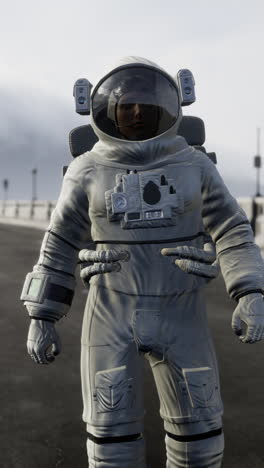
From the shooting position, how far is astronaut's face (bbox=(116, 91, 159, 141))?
102 inches

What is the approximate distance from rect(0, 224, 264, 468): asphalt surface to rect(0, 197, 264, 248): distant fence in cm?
555

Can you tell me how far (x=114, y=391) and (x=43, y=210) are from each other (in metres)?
25.5

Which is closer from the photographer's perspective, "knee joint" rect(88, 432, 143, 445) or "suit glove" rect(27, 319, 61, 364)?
"knee joint" rect(88, 432, 143, 445)

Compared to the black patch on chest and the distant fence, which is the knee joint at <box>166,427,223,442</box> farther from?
the distant fence

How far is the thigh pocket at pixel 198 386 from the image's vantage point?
8.03ft

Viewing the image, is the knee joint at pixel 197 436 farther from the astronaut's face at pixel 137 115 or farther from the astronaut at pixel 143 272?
the astronaut's face at pixel 137 115

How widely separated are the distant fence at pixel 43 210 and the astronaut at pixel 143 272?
8380 millimetres

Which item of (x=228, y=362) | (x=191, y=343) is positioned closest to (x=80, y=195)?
(x=191, y=343)

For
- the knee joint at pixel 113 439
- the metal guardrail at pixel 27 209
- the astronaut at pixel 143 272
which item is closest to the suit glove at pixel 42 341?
the astronaut at pixel 143 272

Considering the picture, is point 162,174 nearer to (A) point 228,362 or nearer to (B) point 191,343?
(B) point 191,343

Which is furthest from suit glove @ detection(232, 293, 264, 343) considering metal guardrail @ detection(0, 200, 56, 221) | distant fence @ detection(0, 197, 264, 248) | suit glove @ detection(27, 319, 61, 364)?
metal guardrail @ detection(0, 200, 56, 221)

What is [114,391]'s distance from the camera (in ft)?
7.97

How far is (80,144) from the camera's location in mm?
3207

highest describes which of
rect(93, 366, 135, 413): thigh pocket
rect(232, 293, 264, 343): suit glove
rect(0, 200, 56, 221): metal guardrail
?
rect(232, 293, 264, 343): suit glove
